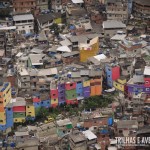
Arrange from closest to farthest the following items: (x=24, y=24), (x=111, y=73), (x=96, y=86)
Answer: (x=96, y=86), (x=111, y=73), (x=24, y=24)

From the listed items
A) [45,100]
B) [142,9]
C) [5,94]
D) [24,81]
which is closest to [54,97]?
[45,100]

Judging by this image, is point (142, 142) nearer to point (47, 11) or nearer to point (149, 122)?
point (149, 122)

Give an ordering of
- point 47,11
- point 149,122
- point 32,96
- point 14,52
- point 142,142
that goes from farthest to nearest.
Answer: point 47,11 < point 14,52 < point 32,96 < point 149,122 < point 142,142

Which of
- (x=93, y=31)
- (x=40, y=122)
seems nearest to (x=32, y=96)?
(x=40, y=122)

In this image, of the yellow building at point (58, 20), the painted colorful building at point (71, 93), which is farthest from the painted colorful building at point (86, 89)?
the yellow building at point (58, 20)

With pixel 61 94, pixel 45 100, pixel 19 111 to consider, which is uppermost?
pixel 61 94

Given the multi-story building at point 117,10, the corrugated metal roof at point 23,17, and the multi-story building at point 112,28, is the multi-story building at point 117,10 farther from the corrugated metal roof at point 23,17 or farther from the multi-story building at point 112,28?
the corrugated metal roof at point 23,17

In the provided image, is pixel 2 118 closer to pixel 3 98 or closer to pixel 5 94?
pixel 3 98
